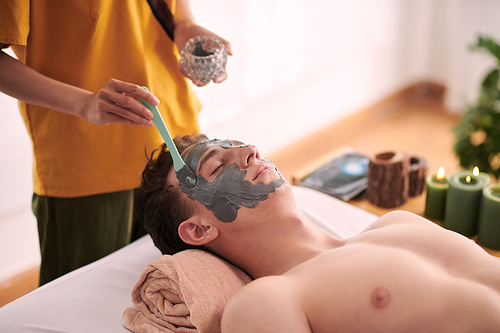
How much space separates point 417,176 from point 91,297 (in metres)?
1.26

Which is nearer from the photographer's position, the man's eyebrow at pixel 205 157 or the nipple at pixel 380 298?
the nipple at pixel 380 298

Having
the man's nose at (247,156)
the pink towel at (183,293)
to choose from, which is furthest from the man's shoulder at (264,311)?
the man's nose at (247,156)

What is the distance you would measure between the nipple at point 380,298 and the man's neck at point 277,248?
0.71 ft

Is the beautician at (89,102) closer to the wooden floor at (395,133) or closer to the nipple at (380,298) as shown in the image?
the nipple at (380,298)

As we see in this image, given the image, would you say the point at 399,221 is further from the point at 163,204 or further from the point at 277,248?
the point at 163,204

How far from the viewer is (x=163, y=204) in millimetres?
→ 1281

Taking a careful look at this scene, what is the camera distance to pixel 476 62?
337cm

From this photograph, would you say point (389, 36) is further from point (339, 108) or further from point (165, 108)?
point (165, 108)

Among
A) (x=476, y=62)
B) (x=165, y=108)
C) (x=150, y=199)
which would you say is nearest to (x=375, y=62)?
(x=476, y=62)

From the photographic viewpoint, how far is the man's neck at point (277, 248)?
1.16 meters

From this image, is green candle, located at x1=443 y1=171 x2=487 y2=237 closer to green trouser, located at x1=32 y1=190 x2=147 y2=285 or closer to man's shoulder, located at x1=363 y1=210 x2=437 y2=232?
man's shoulder, located at x1=363 y1=210 x2=437 y2=232

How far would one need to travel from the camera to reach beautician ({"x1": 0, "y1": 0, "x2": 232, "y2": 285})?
3.79 ft

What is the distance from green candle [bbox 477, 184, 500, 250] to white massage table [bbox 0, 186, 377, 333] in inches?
14.5

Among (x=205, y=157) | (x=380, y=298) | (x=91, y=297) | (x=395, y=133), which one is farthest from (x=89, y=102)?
(x=395, y=133)
